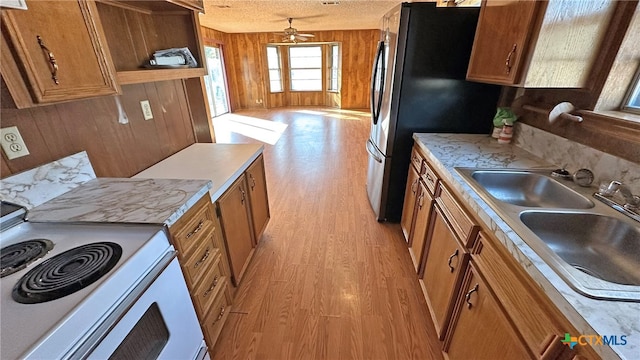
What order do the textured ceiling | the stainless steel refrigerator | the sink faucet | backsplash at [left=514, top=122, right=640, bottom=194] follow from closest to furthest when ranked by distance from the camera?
the sink faucet → backsplash at [left=514, top=122, right=640, bottom=194] → the stainless steel refrigerator → the textured ceiling

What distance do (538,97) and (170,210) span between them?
209 centimetres

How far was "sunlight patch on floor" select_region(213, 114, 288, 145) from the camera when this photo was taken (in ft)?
17.5

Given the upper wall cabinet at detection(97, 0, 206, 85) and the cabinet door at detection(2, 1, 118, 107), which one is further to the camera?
the upper wall cabinet at detection(97, 0, 206, 85)

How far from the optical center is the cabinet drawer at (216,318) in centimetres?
130

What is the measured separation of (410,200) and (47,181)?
2.08m

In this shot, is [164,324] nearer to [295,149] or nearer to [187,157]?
[187,157]

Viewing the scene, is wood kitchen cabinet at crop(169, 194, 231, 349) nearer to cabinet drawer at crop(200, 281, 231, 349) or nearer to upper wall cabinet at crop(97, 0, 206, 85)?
cabinet drawer at crop(200, 281, 231, 349)

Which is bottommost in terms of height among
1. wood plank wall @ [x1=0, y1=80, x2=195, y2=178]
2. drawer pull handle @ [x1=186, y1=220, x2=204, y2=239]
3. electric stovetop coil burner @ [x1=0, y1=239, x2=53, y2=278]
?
drawer pull handle @ [x1=186, y1=220, x2=204, y2=239]

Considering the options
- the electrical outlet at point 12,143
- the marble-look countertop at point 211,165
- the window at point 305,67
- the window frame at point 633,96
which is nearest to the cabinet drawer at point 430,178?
the window frame at point 633,96

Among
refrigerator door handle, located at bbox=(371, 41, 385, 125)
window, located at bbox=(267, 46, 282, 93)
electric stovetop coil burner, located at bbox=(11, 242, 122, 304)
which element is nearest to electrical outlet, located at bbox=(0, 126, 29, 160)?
electric stovetop coil burner, located at bbox=(11, 242, 122, 304)

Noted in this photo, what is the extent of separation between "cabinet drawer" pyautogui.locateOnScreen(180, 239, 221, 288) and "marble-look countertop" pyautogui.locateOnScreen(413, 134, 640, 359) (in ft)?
3.92

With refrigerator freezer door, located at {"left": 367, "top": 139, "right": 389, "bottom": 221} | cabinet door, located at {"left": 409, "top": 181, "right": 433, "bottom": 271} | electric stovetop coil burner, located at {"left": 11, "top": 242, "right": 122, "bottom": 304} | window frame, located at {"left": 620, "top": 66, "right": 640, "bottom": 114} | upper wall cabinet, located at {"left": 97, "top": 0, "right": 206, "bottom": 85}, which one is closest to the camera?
electric stovetop coil burner, located at {"left": 11, "top": 242, "right": 122, "bottom": 304}

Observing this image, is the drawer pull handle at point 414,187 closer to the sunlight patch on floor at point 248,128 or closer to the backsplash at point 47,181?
the backsplash at point 47,181

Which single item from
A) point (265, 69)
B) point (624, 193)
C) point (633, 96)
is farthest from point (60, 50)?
point (265, 69)
